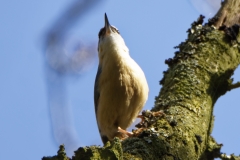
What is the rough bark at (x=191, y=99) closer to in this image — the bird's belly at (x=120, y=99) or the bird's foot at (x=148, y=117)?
the bird's foot at (x=148, y=117)

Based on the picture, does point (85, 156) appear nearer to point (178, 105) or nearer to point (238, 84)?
point (178, 105)

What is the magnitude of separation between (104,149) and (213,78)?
1.43 metres

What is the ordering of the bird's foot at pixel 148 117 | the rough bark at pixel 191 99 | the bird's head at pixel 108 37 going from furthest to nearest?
1. the bird's head at pixel 108 37
2. the bird's foot at pixel 148 117
3. the rough bark at pixel 191 99

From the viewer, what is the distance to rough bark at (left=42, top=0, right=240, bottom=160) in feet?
7.20

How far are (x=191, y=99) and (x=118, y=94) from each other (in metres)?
1.20

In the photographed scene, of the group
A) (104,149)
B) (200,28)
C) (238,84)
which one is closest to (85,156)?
(104,149)

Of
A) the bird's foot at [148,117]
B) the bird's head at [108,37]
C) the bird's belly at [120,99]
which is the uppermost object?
the bird's head at [108,37]

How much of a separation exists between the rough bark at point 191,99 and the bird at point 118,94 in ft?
2.32

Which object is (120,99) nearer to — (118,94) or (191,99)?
(118,94)

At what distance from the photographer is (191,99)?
2779 mm

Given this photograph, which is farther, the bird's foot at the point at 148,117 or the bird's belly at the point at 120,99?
the bird's belly at the point at 120,99

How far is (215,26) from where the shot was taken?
3.39 meters

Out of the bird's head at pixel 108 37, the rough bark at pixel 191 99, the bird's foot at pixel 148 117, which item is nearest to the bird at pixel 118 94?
the bird's head at pixel 108 37

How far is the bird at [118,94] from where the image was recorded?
3.88m
